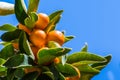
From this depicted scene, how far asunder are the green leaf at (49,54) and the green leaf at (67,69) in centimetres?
5

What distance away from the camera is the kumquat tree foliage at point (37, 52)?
1.33 m

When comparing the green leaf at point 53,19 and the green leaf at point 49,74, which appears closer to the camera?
the green leaf at point 49,74

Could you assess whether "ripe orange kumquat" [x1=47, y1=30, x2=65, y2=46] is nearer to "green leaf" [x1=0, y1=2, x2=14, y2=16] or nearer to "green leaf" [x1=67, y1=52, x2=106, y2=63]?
"green leaf" [x1=67, y1=52, x2=106, y2=63]

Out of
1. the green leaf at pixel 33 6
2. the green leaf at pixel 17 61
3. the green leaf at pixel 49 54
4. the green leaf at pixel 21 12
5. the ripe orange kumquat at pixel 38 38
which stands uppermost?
the green leaf at pixel 33 6

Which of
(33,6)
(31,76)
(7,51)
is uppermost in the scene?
(33,6)

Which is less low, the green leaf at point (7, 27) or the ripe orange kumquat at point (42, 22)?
the ripe orange kumquat at point (42, 22)

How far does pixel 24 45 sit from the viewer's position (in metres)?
1.36

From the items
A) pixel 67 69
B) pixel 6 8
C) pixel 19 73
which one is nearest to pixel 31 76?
pixel 19 73

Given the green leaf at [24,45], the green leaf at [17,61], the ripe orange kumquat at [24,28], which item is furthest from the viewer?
the ripe orange kumquat at [24,28]

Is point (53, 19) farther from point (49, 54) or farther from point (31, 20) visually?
point (49, 54)

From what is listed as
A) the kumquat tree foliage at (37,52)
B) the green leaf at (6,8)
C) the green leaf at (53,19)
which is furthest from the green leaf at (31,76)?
the green leaf at (6,8)

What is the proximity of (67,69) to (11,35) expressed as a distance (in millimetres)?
309

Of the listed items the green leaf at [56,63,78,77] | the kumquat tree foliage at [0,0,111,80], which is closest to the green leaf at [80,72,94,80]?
the kumquat tree foliage at [0,0,111,80]

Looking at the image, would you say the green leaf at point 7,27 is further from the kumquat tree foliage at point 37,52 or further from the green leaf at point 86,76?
the green leaf at point 86,76
